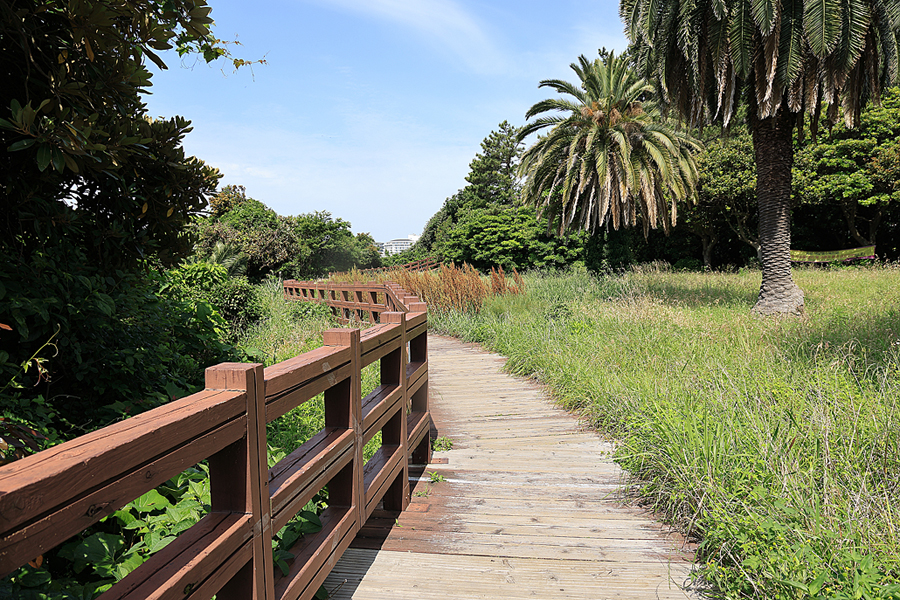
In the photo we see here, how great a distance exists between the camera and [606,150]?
54.3 feet

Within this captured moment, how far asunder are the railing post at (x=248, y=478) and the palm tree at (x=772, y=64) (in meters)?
10.7

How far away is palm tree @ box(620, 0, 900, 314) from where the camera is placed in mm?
9070

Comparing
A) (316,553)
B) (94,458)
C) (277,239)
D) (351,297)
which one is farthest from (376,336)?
(277,239)

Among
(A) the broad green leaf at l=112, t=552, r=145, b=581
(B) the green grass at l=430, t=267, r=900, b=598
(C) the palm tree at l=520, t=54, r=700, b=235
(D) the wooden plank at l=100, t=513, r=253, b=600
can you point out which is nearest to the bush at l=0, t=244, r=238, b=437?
(A) the broad green leaf at l=112, t=552, r=145, b=581

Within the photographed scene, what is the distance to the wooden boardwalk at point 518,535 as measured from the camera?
98.1 inches

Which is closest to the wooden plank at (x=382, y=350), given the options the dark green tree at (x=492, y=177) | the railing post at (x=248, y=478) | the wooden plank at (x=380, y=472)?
the wooden plank at (x=380, y=472)

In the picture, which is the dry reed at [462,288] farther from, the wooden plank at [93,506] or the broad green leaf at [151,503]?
the wooden plank at [93,506]

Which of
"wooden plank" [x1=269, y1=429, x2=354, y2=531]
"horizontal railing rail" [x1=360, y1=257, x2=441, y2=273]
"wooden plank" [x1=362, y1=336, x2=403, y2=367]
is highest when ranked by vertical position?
"horizontal railing rail" [x1=360, y1=257, x2=441, y2=273]

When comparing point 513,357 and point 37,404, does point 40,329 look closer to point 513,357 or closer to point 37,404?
point 37,404

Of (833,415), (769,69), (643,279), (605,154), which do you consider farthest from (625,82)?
(833,415)

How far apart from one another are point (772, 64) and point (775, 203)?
2.99 m

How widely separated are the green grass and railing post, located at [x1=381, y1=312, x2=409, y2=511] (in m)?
1.53

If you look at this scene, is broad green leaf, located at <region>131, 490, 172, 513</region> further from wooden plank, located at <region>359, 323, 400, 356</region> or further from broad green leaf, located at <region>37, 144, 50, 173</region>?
broad green leaf, located at <region>37, 144, 50, 173</region>

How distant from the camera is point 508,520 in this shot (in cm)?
318
